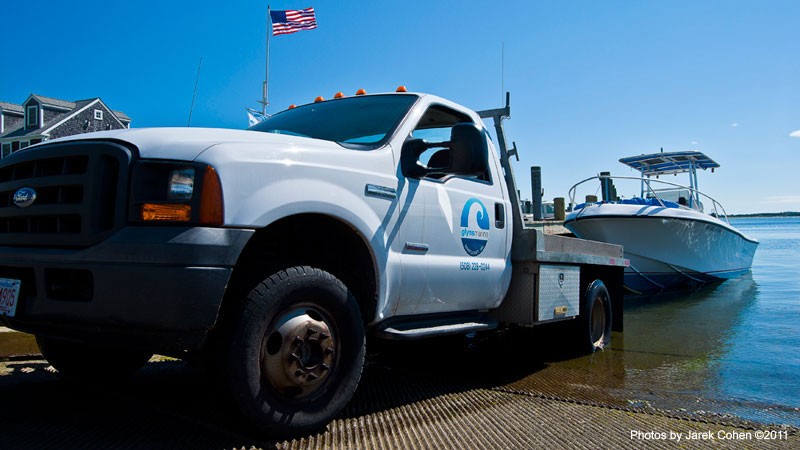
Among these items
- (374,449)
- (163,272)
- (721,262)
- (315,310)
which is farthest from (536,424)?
(721,262)

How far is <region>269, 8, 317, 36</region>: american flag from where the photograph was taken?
1761 centimetres

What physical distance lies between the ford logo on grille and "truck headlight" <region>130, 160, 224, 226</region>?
609mm

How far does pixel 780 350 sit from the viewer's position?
6.41 m

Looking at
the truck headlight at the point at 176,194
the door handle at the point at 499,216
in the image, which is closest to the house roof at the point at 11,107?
the door handle at the point at 499,216

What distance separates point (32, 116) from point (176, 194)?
131 ft

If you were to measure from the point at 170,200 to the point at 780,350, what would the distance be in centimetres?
681

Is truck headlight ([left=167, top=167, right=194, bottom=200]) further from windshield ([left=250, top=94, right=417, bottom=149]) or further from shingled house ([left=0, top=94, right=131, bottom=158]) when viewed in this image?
shingled house ([left=0, top=94, right=131, bottom=158])

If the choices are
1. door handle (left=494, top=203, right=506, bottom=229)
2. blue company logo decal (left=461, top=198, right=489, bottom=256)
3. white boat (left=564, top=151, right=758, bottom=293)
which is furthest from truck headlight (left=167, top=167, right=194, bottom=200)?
white boat (left=564, top=151, right=758, bottom=293)

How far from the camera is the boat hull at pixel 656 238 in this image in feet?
46.2

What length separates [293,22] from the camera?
696 inches

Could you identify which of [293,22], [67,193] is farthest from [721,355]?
[293,22]

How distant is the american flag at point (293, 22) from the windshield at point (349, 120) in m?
14.4

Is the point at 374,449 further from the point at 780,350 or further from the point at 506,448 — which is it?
the point at 780,350

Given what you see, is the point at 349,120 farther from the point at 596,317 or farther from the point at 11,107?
the point at 11,107
